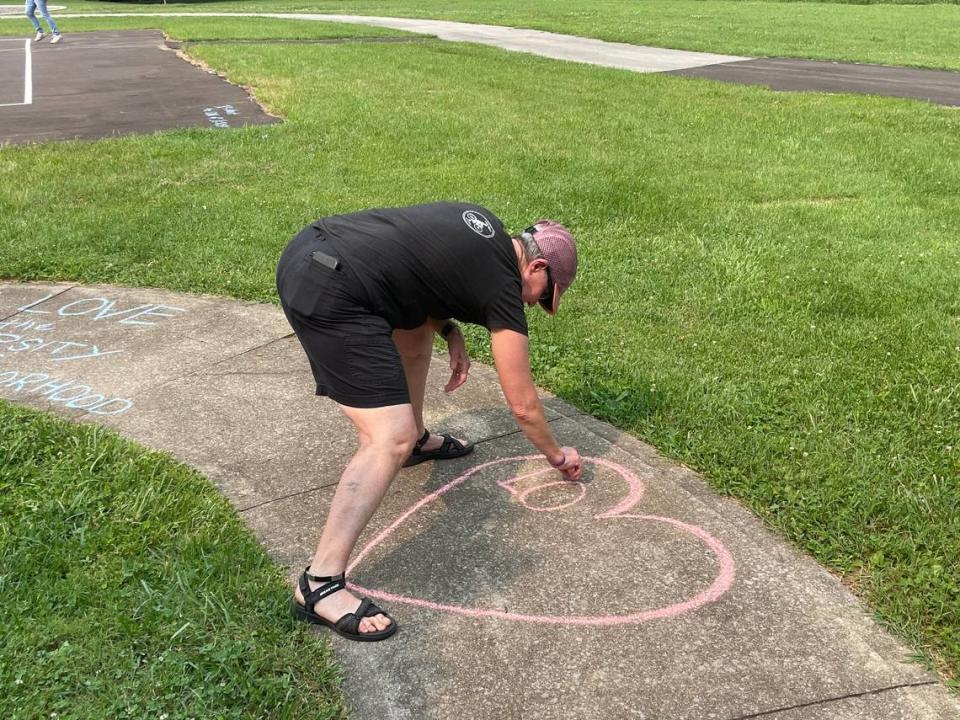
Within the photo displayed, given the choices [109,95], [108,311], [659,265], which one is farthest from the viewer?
[109,95]

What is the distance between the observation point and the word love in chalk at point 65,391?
4.09 m

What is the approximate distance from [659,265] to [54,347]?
11.6 ft

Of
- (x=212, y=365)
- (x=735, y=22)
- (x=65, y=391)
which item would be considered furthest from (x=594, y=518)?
(x=735, y=22)

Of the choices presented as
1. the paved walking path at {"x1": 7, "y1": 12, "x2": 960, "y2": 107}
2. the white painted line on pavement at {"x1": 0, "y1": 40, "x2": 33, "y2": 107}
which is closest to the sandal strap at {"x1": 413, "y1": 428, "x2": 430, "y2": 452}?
the paved walking path at {"x1": 7, "y1": 12, "x2": 960, "y2": 107}

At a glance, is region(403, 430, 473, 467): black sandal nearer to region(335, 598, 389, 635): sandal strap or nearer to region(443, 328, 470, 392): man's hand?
region(443, 328, 470, 392): man's hand

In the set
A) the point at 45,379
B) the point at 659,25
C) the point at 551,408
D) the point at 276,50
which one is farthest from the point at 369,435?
the point at 659,25

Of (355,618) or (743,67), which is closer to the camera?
(355,618)

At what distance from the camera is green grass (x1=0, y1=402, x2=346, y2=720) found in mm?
2426

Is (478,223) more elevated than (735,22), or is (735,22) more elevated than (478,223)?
(735,22)

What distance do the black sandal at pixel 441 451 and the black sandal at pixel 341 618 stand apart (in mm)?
959

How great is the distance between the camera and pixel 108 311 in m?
Result: 5.23

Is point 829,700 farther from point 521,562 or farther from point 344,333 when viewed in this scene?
point 344,333

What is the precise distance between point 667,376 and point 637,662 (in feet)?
6.39

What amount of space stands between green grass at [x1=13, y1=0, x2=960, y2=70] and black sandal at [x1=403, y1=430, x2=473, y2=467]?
14.8 m
